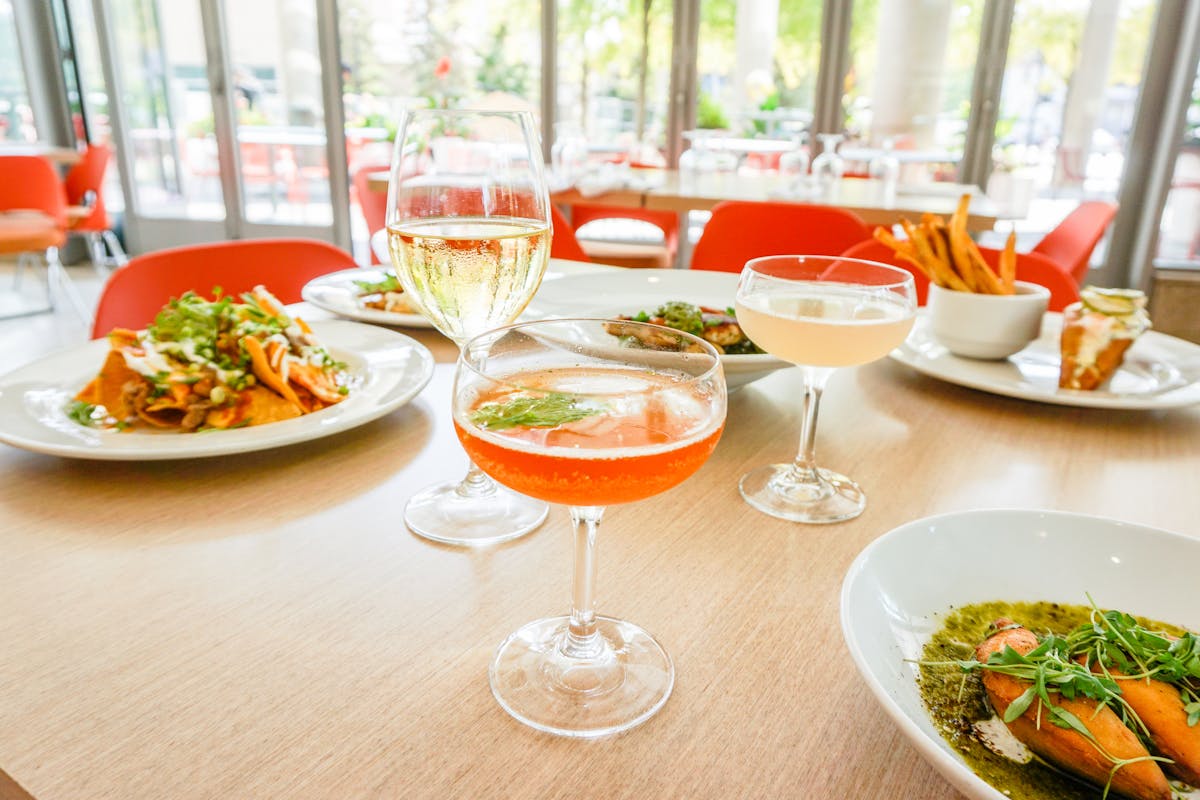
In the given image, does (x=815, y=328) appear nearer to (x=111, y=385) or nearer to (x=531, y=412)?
(x=531, y=412)

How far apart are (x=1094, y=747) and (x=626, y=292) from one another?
3.14 ft

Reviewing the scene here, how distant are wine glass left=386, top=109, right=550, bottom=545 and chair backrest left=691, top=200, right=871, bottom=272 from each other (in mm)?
1626

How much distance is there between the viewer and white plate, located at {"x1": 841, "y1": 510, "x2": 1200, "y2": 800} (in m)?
0.59

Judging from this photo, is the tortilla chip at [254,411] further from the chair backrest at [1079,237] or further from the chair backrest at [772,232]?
the chair backrest at [1079,237]

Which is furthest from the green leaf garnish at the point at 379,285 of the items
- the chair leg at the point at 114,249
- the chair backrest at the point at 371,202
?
the chair leg at the point at 114,249

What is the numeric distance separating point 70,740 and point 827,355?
0.68 meters

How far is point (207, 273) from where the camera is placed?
1688 mm

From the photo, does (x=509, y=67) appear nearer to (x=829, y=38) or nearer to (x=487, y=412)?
(x=829, y=38)

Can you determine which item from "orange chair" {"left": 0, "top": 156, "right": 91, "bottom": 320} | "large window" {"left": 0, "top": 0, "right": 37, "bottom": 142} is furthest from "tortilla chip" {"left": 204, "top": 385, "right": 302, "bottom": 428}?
"large window" {"left": 0, "top": 0, "right": 37, "bottom": 142}

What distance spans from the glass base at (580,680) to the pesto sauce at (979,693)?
0.56 ft

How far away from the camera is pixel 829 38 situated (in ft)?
18.4

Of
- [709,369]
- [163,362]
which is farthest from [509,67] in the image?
[709,369]

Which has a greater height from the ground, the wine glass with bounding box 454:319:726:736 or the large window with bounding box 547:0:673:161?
the large window with bounding box 547:0:673:161

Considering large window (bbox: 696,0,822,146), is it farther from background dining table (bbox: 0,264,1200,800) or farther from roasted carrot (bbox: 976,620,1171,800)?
roasted carrot (bbox: 976,620,1171,800)
